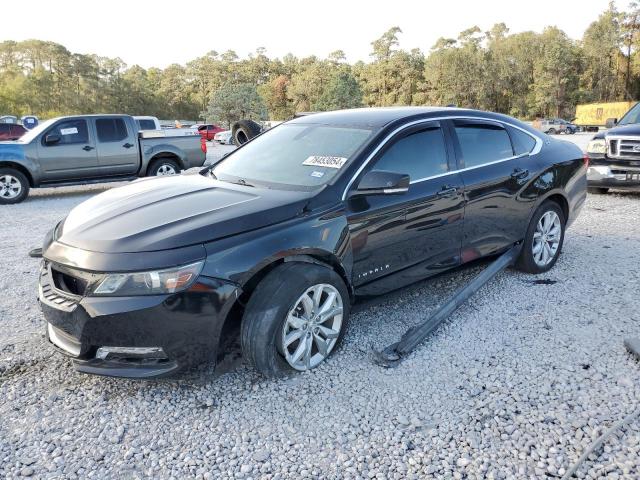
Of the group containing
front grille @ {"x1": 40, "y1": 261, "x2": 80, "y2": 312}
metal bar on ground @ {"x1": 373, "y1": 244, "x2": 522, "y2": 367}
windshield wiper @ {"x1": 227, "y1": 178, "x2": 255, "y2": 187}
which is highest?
windshield wiper @ {"x1": 227, "y1": 178, "x2": 255, "y2": 187}

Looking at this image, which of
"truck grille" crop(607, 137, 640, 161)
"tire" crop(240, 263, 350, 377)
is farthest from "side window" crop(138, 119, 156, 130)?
"tire" crop(240, 263, 350, 377)

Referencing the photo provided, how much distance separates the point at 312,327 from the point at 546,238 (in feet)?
9.51

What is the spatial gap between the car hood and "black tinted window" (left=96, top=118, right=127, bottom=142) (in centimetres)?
802

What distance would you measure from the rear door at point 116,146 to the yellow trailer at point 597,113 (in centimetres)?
4892

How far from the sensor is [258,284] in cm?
290

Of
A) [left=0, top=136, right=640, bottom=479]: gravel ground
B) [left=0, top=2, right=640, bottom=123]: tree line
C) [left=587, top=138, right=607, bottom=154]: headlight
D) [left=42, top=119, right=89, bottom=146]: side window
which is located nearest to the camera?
[left=0, top=136, right=640, bottom=479]: gravel ground

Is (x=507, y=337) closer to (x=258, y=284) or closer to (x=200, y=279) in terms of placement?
(x=258, y=284)

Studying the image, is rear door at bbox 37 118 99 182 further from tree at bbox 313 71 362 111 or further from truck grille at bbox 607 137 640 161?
tree at bbox 313 71 362 111

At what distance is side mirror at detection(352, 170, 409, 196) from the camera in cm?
323

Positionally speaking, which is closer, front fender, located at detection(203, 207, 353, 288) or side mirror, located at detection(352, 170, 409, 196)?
front fender, located at detection(203, 207, 353, 288)

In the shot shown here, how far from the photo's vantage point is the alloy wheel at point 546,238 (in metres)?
4.81

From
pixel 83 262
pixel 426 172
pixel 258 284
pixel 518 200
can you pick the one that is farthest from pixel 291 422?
pixel 518 200

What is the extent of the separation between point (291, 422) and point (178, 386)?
Result: 0.77 metres

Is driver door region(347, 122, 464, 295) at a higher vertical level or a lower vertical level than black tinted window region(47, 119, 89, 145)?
lower
